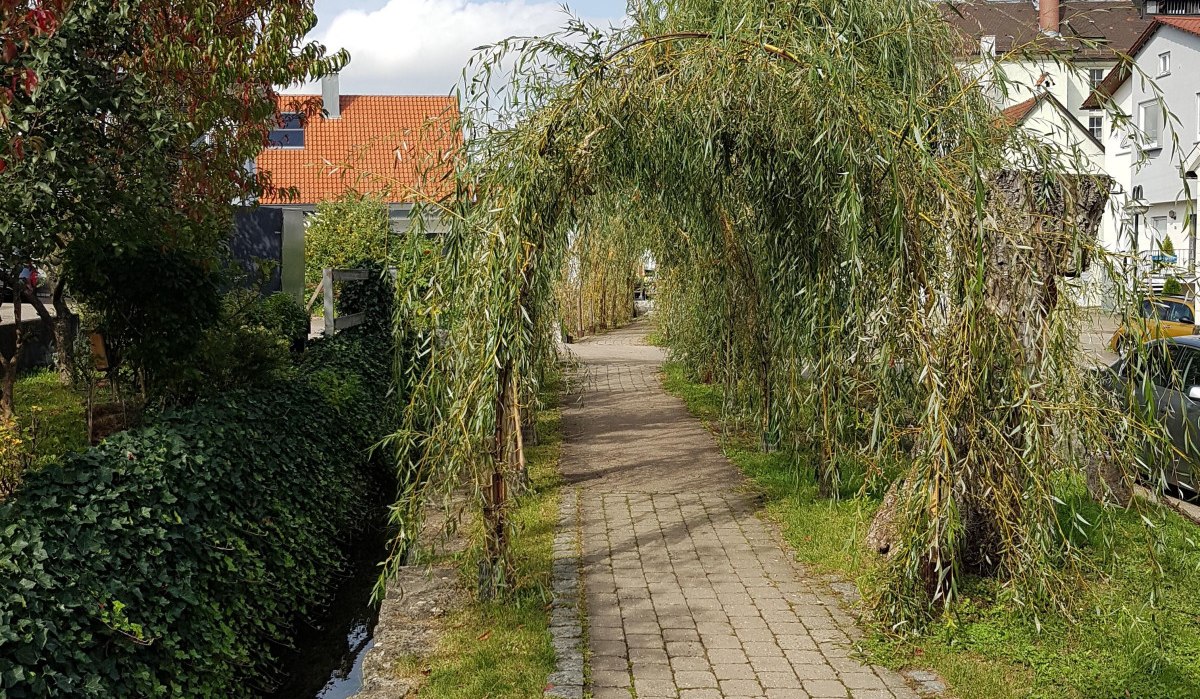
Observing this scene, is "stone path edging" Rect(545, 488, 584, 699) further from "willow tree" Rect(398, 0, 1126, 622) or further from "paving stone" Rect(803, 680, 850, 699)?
"paving stone" Rect(803, 680, 850, 699)

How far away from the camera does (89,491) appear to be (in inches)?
204

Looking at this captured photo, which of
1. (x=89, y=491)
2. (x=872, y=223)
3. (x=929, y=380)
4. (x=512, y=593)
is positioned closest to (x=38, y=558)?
(x=89, y=491)

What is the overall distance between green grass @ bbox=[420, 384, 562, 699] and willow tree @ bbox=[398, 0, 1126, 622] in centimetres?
28

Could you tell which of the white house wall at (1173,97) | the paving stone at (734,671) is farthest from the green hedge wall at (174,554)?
the white house wall at (1173,97)

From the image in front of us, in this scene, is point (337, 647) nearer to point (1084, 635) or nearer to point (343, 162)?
point (343, 162)

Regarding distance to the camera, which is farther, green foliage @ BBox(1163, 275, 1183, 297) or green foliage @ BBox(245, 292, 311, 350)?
green foliage @ BBox(245, 292, 311, 350)

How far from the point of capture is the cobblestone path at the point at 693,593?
5.60 metres

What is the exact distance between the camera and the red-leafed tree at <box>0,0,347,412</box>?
623cm

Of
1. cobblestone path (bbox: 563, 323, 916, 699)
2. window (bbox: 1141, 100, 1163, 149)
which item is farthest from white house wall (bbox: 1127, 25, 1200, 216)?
cobblestone path (bbox: 563, 323, 916, 699)

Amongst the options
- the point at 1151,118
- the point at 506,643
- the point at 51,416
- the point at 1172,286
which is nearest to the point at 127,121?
the point at 51,416

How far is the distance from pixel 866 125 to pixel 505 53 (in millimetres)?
2235

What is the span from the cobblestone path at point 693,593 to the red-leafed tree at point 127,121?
3830mm

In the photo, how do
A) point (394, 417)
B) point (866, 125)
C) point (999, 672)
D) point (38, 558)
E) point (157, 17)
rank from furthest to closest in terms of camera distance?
point (394, 417)
point (157, 17)
point (866, 125)
point (999, 672)
point (38, 558)

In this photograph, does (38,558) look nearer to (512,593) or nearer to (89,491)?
(89,491)
